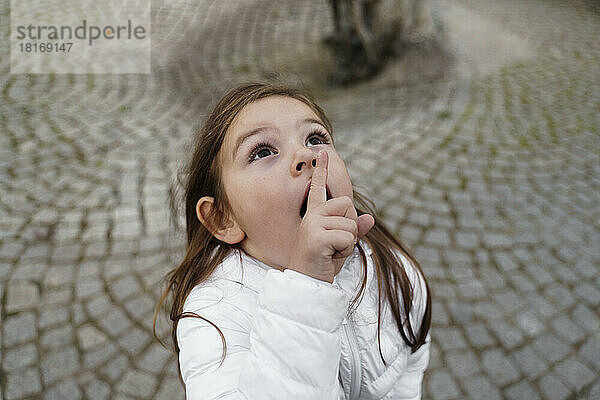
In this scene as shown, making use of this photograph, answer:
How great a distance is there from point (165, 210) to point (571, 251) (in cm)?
294

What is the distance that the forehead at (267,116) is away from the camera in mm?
1684

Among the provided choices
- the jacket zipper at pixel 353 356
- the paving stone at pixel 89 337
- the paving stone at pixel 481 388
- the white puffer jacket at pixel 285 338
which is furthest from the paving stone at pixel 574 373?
the paving stone at pixel 89 337

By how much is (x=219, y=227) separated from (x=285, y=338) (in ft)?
1.85

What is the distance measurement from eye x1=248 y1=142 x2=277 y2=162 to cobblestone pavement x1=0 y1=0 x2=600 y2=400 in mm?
1592

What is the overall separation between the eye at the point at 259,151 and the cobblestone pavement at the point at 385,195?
1592 millimetres

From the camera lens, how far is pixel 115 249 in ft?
12.1

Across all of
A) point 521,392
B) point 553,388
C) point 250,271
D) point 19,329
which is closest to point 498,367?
Answer: point 521,392

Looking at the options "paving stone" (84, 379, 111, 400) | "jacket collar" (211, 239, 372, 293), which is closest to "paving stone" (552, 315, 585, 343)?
"jacket collar" (211, 239, 372, 293)

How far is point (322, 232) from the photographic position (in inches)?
52.1

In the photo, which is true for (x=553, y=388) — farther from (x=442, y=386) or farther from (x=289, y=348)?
(x=289, y=348)

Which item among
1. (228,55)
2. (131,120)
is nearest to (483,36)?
(228,55)

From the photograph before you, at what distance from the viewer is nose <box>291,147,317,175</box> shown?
150 centimetres

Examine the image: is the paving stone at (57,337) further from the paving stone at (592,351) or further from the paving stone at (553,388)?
the paving stone at (592,351)

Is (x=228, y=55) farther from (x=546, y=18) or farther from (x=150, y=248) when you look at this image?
(x=546, y=18)
